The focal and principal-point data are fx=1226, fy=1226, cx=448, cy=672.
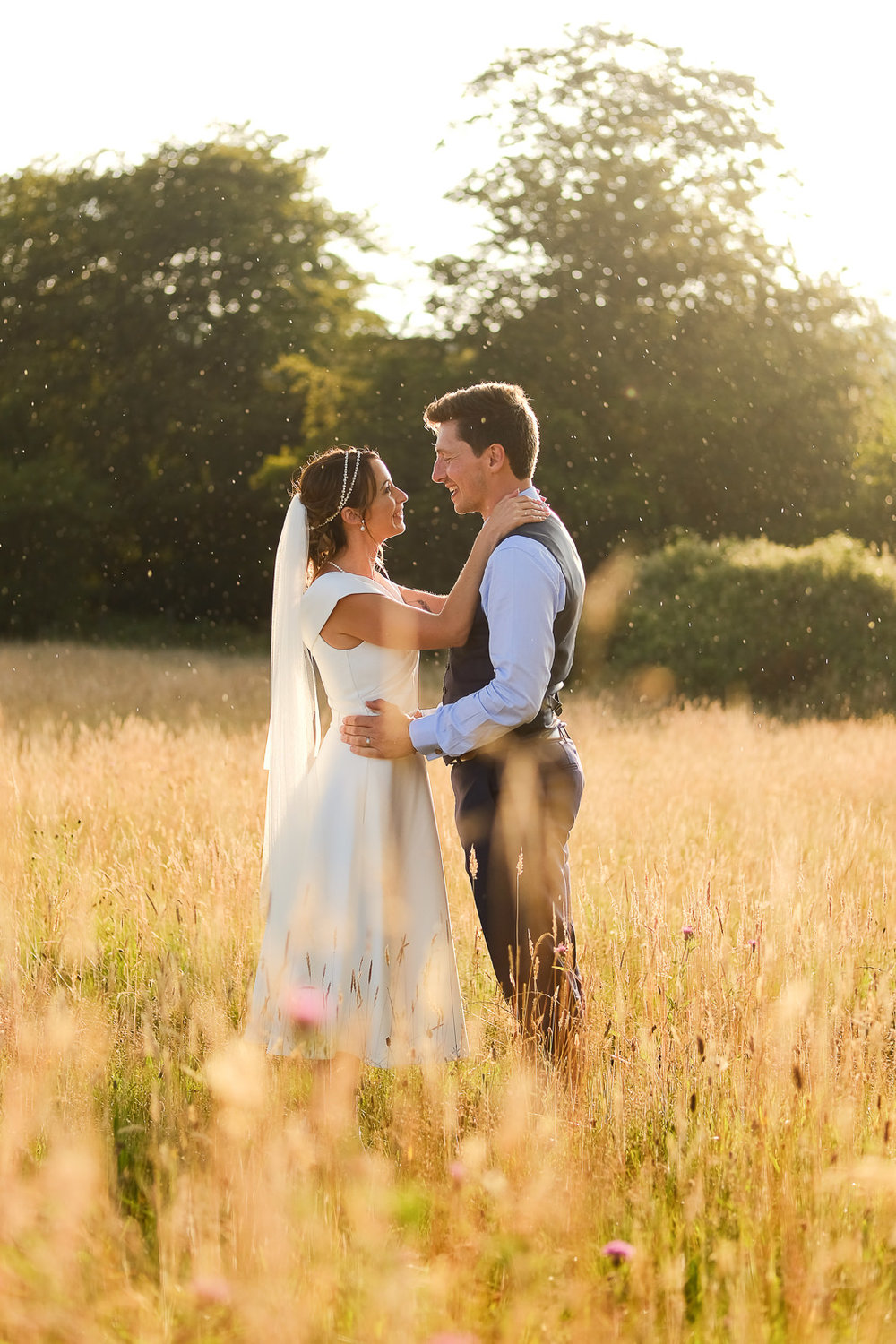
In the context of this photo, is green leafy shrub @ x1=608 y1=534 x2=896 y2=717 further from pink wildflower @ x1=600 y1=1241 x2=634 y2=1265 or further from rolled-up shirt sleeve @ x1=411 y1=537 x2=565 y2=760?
pink wildflower @ x1=600 y1=1241 x2=634 y2=1265

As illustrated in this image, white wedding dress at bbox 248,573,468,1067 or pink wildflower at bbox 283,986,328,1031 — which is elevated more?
white wedding dress at bbox 248,573,468,1067

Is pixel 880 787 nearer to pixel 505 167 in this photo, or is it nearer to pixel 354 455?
pixel 354 455

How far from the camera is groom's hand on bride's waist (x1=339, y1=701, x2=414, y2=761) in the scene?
3.64m

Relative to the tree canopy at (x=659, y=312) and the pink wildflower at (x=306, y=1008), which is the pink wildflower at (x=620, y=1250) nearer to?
the pink wildflower at (x=306, y=1008)

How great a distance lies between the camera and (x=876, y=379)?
24719 mm

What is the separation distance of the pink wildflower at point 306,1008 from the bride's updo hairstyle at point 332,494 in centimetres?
130

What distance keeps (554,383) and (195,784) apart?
57.9 feet

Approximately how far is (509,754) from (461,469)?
86 cm

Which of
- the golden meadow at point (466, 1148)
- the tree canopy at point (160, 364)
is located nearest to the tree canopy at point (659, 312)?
the tree canopy at point (160, 364)

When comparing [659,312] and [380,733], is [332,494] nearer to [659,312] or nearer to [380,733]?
[380,733]

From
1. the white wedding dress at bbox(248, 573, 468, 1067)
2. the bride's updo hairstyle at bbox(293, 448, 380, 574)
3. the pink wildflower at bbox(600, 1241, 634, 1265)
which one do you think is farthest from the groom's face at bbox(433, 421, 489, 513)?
the pink wildflower at bbox(600, 1241, 634, 1265)

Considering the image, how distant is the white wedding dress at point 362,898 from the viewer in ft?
11.7

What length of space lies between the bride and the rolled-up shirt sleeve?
0.39 feet

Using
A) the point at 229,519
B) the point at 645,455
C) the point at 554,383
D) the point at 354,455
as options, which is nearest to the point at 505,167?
the point at 554,383
